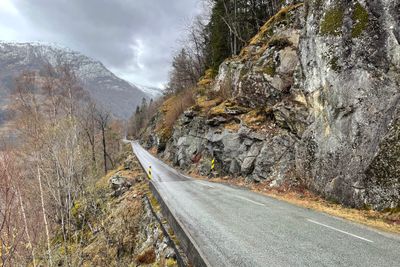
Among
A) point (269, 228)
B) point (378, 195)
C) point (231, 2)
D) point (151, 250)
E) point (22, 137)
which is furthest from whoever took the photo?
point (231, 2)

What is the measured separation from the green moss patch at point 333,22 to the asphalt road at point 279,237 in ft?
31.4

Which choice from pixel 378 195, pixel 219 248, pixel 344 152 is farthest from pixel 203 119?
pixel 219 248

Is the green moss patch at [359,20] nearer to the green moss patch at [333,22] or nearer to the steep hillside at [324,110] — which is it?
the steep hillside at [324,110]

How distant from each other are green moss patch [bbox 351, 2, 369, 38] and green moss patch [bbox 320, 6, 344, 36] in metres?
0.75

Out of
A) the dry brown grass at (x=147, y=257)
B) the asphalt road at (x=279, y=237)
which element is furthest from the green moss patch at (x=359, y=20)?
the dry brown grass at (x=147, y=257)

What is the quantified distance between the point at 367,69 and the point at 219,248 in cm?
1093

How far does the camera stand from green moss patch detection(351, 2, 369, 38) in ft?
44.9

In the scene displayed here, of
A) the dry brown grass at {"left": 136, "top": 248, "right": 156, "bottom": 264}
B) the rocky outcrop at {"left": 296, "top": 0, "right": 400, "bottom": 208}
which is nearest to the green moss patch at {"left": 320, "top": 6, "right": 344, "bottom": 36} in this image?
the rocky outcrop at {"left": 296, "top": 0, "right": 400, "bottom": 208}

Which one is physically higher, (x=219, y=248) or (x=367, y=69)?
(x=367, y=69)

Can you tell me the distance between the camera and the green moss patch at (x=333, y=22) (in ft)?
49.0

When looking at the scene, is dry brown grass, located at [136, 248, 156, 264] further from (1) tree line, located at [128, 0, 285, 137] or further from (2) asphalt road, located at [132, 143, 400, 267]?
(1) tree line, located at [128, 0, 285, 137]

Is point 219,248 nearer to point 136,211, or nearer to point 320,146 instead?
point 136,211

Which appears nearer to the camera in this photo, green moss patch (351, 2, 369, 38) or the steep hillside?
the steep hillside

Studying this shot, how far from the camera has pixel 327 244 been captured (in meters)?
7.58
